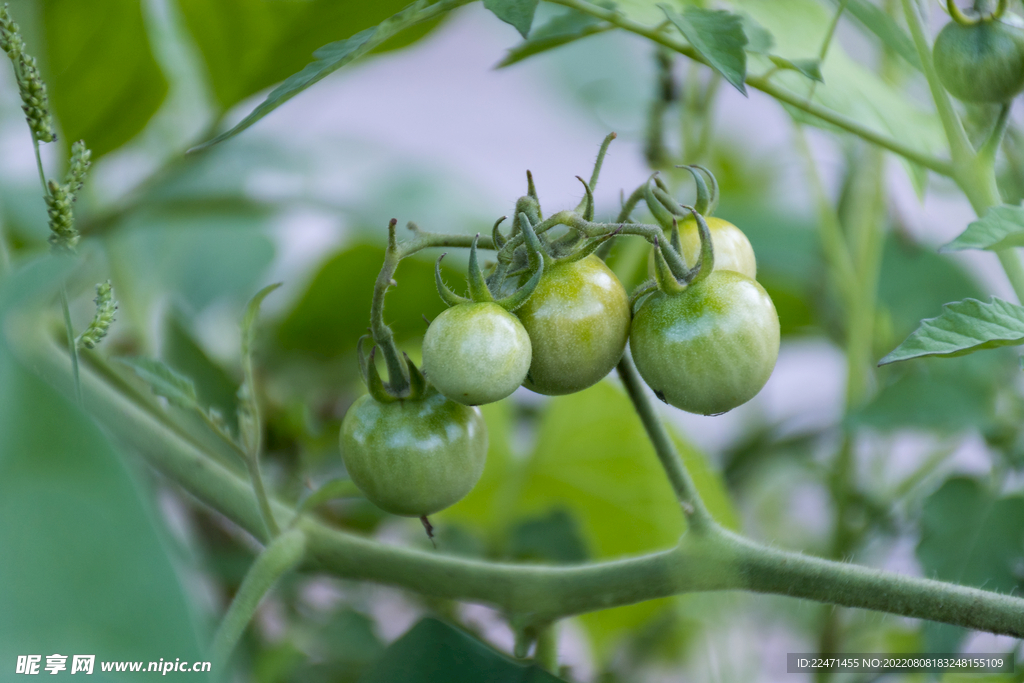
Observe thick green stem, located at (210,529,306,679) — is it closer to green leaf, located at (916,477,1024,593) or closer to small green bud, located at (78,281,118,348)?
small green bud, located at (78,281,118,348)

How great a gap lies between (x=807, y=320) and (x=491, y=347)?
42 centimetres

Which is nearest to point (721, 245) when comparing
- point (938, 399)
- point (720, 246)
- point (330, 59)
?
point (720, 246)

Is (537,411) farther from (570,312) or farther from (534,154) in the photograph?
(534,154)

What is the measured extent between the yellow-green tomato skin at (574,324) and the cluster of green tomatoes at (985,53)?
4.5 inches

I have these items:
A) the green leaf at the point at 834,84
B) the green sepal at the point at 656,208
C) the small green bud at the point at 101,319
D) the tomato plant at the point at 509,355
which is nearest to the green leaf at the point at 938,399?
the tomato plant at the point at 509,355

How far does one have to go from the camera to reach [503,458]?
0.43 metres

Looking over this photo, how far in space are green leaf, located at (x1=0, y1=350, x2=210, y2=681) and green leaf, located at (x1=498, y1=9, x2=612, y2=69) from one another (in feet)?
0.54

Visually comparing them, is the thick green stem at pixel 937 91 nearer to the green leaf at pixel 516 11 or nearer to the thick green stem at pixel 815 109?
the thick green stem at pixel 815 109

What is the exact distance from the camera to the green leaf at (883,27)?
0.27 meters

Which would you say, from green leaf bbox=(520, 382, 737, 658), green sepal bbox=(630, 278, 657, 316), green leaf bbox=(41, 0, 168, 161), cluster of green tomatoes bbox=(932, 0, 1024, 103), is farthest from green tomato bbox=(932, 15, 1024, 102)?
green leaf bbox=(41, 0, 168, 161)

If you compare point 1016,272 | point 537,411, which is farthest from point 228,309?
point 1016,272

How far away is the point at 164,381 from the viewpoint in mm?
218

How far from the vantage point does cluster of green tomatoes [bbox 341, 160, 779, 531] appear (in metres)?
0.18

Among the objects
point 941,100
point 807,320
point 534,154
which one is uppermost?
point 941,100
